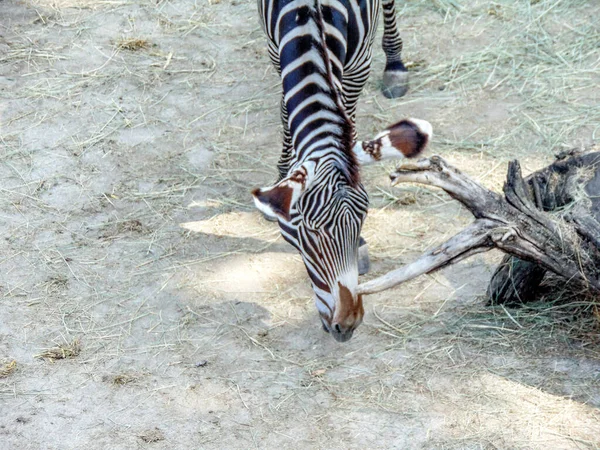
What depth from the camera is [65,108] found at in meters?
8.09

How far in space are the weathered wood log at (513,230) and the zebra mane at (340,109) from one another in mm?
254

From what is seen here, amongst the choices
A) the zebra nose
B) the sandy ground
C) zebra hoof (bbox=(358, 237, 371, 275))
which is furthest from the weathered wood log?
zebra hoof (bbox=(358, 237, 371, 275))

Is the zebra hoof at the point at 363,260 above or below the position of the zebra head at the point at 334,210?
below

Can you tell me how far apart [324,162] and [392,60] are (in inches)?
154

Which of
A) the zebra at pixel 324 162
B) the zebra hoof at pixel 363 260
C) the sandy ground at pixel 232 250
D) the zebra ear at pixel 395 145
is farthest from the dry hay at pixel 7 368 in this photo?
the zebra ear at pixel 395 145

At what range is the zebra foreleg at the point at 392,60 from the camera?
828cm

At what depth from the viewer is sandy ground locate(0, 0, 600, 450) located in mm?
4852

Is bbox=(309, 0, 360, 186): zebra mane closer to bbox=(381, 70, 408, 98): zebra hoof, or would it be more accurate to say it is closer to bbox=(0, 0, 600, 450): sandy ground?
bbox=(0, 0, 600, 450): sandy ground

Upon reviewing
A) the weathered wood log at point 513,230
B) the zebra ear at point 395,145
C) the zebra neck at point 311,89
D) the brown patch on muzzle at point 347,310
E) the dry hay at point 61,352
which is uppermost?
the zebra neck at point 311,89

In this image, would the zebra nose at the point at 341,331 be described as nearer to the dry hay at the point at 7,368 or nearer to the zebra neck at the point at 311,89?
the zebra neck at the point at 311,89

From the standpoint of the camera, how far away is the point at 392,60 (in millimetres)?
8383

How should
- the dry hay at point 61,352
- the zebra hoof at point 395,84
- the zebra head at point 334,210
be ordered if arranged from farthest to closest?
the zebra hoof at point 395,84 → the dry hay at point 61,352 → the zebra head at point 334,210

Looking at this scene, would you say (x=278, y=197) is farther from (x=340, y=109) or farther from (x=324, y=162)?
(x=340, y=109)

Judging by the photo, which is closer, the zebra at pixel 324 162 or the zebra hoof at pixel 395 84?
the zebra at pixel 324 162
